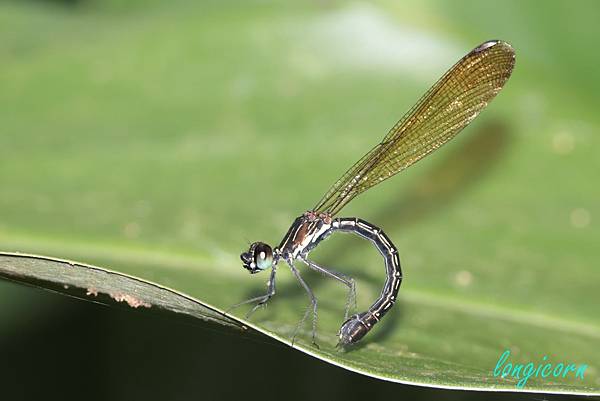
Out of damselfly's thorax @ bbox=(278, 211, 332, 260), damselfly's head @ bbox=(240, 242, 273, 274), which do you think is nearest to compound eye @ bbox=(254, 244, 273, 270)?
damselfly's head @ bbox=(240, 242, 273, 274)

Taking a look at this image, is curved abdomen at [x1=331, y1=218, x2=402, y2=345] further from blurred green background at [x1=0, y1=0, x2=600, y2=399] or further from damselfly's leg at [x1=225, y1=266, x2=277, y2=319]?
damselfly's leg at [x1=225, y1=266, x2=277, y2=319]

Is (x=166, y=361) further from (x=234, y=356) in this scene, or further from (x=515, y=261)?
(x=515, y=261)

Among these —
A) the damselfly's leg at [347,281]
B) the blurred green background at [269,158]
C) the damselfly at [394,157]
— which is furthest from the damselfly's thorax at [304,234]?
the blurred green background at [269,158]

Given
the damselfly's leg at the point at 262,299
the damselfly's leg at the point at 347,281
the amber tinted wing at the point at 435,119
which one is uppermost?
the amber tinted wing at the point at 435,119

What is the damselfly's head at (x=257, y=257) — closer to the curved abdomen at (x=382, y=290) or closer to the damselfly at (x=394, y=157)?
the damselfly at (x=394, y=157)

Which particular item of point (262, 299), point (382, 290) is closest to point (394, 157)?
point (382, 290)
